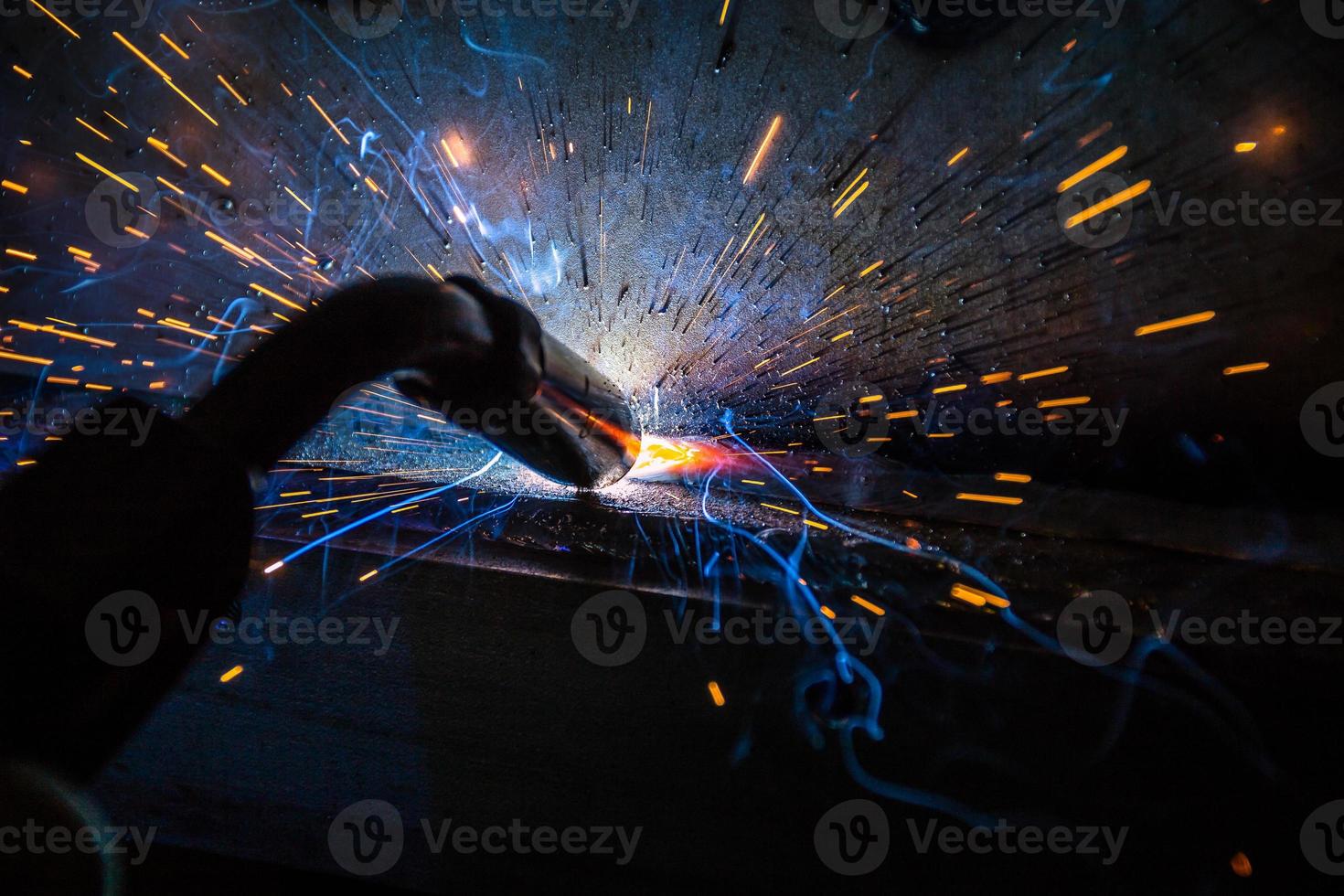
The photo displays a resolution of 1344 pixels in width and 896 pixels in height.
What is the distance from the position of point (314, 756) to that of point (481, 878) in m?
0.37

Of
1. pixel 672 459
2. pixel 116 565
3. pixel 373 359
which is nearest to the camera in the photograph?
pixel 116 565

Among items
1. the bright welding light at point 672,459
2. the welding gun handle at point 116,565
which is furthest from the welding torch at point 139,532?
the bright welding light at point 672,459

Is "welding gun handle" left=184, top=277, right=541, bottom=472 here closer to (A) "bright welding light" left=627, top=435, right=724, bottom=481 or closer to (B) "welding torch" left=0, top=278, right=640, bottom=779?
(B) "welding torch" left=0, top=278, right=640, bottom=779

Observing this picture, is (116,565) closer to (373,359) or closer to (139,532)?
(139,532)

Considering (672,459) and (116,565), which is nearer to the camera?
(116,565)

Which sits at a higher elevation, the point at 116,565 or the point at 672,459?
the point at 672,459

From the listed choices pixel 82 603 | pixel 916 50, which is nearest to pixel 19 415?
pixel 82 603

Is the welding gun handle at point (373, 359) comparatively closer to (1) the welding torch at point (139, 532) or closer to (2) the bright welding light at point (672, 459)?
(1) the welding torch at point (139, 532)

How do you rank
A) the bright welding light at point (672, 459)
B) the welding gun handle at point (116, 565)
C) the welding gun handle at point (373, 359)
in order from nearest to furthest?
the welding gun handle at point (116, 565) → the welding gun handle at point (373, 359) → the bright welding light at point (672, 459)

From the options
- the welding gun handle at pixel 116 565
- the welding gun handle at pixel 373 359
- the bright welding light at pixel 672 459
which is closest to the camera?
the welding gun handle at pixel 116 565

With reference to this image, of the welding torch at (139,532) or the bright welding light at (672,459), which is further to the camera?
the bright welding light at (672,459)

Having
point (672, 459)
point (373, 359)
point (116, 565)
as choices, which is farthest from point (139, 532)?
point (672, 459)

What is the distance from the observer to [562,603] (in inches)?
42.9

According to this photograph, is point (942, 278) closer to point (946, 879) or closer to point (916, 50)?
point (916, 50)
